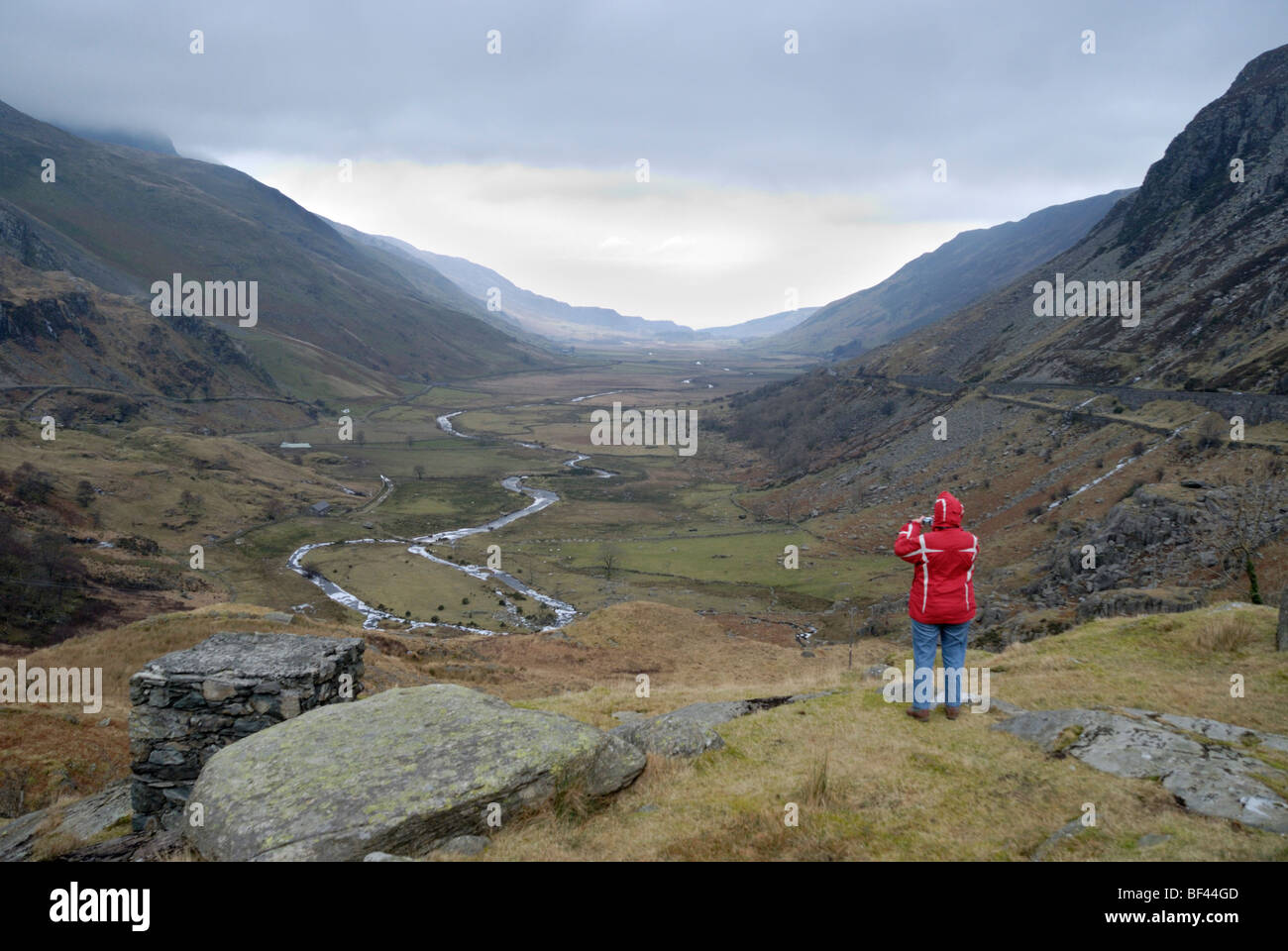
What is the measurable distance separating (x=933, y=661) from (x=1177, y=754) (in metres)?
3.88

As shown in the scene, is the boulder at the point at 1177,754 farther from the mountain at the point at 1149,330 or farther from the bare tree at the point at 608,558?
the bare tree at the point at 608,558

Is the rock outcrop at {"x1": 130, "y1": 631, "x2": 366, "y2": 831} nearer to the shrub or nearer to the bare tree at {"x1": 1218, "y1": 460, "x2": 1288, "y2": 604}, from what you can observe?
the shrub

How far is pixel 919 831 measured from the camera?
29.9 ft

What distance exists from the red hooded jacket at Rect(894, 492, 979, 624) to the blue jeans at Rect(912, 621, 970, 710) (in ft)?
1.08

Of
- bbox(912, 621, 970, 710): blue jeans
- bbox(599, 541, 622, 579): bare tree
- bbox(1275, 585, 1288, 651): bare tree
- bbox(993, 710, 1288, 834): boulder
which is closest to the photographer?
bbox(993, 710, 1288, 834): boulder

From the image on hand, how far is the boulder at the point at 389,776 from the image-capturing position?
8.95 meters

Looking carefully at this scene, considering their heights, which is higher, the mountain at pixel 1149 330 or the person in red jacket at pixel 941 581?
the mountain at pixel 1149 330

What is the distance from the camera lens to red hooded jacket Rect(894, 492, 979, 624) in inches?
495

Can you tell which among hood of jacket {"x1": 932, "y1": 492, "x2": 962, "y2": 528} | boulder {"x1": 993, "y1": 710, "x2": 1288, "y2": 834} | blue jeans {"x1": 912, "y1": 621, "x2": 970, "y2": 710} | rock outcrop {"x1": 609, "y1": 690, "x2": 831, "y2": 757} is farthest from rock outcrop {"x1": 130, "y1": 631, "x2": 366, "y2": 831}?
boulder {"x1": 993, "y1": 710, "x2": 1288, "y2": 834}

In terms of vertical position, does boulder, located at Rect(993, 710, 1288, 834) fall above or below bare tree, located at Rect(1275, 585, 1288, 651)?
below

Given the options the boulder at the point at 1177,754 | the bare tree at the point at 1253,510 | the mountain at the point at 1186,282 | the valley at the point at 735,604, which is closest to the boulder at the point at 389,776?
the valley at the point at 735,604

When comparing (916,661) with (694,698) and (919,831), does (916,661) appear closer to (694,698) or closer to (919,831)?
(919,831)

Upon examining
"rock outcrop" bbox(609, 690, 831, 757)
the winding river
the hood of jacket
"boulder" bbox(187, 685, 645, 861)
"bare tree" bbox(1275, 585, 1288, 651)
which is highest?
the hood of jacket
